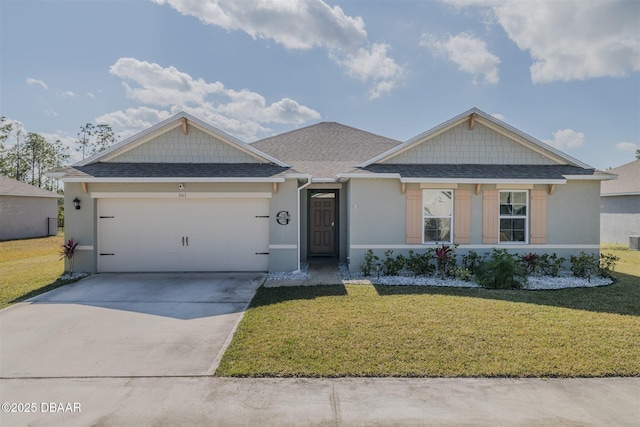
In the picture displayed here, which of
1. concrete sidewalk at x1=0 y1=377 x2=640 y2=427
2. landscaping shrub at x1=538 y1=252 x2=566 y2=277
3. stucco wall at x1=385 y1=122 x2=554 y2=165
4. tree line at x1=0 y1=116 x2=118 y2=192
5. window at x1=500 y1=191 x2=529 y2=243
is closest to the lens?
concrete sidewalk at x1=0 y1=377 x2=640 y2=427

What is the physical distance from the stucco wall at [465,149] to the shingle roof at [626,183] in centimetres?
1155

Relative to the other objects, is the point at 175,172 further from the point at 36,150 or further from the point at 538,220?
the point at 36,150

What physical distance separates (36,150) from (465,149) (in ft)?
146

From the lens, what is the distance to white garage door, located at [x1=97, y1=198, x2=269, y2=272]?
9.95m

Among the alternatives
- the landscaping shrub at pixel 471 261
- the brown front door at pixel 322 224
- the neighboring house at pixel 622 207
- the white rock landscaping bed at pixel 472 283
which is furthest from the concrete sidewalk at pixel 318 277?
the neighboring house at pixel 622 207

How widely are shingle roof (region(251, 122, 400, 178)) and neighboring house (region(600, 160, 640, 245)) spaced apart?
12.9 metres

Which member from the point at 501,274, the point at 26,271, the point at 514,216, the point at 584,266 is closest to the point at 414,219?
the point at 501,274

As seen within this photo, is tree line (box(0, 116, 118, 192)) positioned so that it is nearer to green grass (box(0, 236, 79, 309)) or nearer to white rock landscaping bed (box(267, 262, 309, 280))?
green grass (box(0, 236, 79, 309))

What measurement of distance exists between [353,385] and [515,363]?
218cm

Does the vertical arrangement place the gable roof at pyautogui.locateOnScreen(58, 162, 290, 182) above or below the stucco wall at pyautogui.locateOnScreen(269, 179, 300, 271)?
above

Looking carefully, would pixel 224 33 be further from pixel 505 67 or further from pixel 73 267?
pixel 505 67

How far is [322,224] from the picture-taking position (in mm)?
12766

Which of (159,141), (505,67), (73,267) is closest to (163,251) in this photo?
(73,267)

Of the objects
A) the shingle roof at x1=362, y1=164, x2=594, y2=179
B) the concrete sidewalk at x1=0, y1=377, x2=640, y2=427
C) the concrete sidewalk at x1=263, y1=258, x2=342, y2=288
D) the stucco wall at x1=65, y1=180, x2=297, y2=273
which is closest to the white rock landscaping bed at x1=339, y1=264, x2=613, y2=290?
the concrete sidewalk at x1=263, y1=258, x2=342, y2=288
